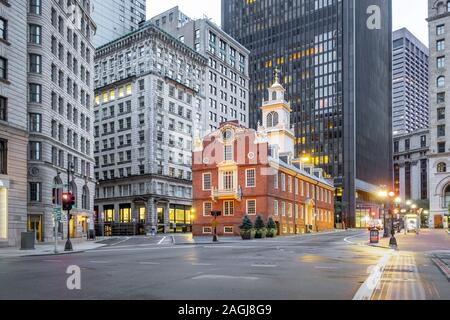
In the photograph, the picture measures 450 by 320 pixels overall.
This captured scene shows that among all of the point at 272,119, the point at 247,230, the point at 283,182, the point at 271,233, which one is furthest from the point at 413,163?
the point at 247,230

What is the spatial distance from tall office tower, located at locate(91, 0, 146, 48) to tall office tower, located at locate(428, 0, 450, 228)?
6481 centimetres

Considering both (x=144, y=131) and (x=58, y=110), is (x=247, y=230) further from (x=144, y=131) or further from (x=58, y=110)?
(x=144, y=131)

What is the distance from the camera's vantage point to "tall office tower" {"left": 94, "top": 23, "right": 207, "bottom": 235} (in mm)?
90562

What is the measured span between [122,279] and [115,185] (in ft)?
275

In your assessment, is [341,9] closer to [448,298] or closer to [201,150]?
[201,150]

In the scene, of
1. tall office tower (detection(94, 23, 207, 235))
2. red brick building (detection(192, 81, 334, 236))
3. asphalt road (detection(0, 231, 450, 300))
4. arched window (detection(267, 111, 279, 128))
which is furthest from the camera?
tall office tower (detection(94, 23, 207, 235))

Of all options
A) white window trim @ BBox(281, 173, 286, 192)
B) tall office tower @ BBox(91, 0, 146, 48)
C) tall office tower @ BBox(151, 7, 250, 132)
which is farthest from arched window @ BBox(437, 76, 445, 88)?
tall office tower @ BBox(91, 0, 146, 48)

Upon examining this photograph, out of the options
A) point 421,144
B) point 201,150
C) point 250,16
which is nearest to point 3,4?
point 201,150

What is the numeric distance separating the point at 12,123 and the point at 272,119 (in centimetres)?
4757

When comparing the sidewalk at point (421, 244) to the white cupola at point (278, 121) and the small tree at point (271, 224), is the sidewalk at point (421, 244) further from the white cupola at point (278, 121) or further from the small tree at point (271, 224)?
the white cupola at point (278, 121)

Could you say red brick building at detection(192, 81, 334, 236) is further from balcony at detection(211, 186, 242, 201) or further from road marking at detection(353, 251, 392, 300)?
road marking at detection(353, 251, 392, 300)

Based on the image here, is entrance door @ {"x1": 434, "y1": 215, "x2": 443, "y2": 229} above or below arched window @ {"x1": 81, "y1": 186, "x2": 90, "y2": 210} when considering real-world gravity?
below

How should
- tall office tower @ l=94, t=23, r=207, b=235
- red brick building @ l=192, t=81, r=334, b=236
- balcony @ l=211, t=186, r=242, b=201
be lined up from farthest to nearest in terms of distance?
tall office tower @ l=94, t=23, r=207, b=235, balcony @ l=211, t=186, r=242, b=201, red brick building @ l=192, t=81, r=334, b=236

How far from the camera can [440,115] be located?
90.1m
